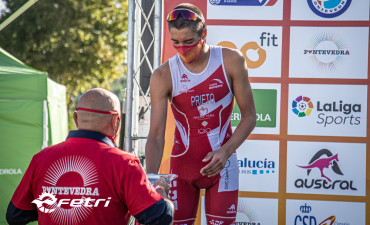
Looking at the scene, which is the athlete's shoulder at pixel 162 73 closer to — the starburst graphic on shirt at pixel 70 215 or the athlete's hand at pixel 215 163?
the athlete's hand at pixel 215 163

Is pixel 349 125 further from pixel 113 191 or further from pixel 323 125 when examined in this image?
pixel 113 191

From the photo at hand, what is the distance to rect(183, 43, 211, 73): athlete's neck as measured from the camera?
3.00 m

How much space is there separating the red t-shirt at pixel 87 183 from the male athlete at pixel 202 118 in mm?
936

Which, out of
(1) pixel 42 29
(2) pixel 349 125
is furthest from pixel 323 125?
(1) pixel 42 29

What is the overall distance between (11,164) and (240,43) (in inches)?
145

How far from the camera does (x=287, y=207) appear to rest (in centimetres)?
483

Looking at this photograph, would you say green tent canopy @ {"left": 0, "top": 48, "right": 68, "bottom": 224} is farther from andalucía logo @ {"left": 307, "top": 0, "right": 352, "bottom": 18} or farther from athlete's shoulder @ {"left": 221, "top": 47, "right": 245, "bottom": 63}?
athlete's shoulder @ {"left": 221, "top": 47, "right": 245, "bottom": 63}

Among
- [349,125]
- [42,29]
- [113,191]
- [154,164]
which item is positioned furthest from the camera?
[42,29]

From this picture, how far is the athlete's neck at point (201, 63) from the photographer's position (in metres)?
3.00

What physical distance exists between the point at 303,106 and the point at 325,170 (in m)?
0.69

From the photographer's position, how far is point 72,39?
18359 mm

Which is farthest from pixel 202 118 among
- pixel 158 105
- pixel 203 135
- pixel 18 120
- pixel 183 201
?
pixel 18 120

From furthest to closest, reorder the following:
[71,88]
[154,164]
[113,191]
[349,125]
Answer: [71,88] → [349,125] → [154,164] → [113,191]

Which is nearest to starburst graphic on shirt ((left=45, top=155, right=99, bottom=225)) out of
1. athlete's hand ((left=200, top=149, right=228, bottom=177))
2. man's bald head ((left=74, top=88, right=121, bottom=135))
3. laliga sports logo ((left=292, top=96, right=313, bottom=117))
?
man's bald head ((left=74, top=88, right=121, bottom=135))
